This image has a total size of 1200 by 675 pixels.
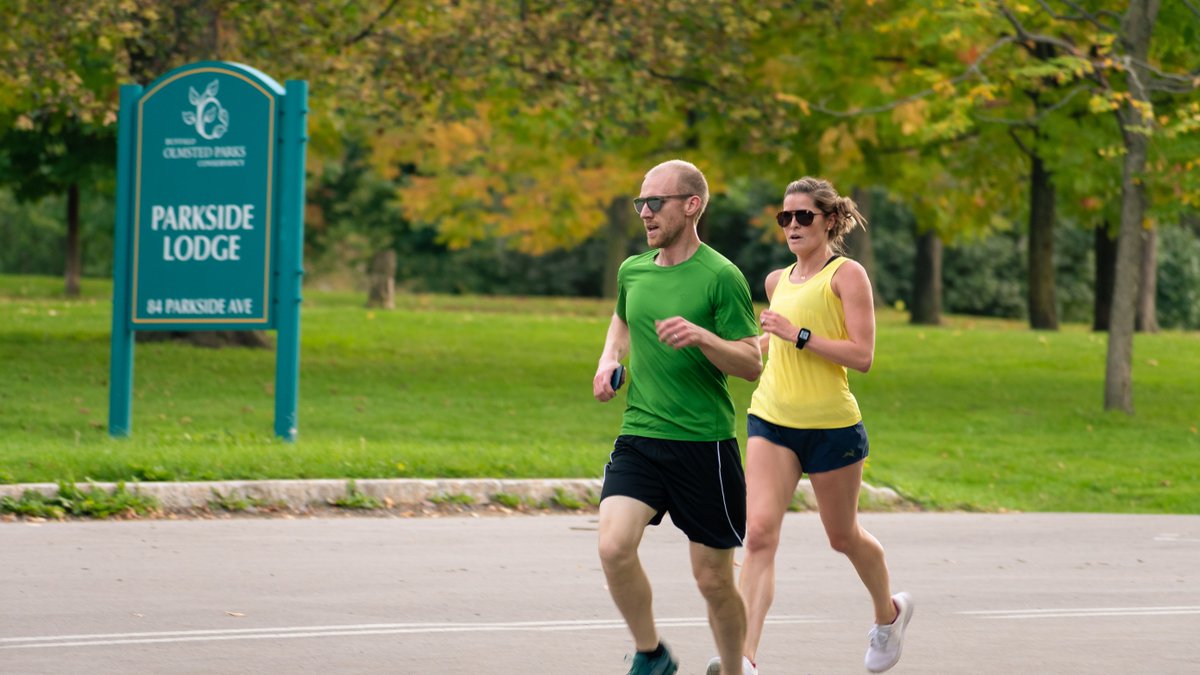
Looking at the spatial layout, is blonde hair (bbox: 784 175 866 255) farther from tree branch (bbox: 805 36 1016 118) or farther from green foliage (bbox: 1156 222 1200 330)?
green foliage (bbox: 1156 222 1200 330)

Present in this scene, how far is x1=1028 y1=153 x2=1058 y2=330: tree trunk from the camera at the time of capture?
30.4 m

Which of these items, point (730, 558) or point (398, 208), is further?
point (398, 208)

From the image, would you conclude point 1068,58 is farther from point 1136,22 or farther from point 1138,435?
point 1138,435

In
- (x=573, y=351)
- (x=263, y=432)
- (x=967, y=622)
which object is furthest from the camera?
(x=573, y=351)

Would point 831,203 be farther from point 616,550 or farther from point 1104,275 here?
point 1104,275

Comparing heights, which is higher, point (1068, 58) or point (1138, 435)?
point (1068, 58)

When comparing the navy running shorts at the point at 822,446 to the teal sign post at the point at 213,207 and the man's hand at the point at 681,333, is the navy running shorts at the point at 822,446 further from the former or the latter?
the teal sign post at the point at 213,207

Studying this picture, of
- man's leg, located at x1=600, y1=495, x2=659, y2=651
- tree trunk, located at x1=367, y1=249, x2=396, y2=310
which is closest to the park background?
tree trunk, located at x1=367, y1=249, x2=396, y2=310

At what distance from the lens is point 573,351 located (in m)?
25.6

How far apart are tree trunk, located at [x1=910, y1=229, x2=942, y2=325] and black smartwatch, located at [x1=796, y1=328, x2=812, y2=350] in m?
→ 31.5

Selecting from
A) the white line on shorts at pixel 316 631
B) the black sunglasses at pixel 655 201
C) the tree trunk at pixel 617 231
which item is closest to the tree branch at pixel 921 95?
the white line on shorts at pixel 316 631

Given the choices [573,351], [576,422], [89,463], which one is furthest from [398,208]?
[89,463]

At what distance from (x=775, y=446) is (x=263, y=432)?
30.4 feet

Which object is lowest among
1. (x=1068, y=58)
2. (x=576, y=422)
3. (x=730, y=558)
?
(x=576, y=422)
